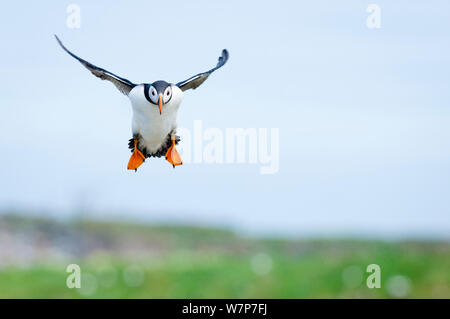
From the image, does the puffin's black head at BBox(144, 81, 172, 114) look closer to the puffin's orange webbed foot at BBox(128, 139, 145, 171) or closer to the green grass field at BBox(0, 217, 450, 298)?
the puffin's orange webbed foot at BBox(128, 139, 145, 171)

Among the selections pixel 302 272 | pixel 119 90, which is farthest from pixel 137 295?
pixel 119 90

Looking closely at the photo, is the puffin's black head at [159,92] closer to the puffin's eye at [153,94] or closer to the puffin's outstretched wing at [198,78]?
the puffin's eye at [153,94]

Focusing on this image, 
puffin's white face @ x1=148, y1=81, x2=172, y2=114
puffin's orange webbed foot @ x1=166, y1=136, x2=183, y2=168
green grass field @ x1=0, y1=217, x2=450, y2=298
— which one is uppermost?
puffin's white face @ x1=148, y1=81, x2=172, y2=114

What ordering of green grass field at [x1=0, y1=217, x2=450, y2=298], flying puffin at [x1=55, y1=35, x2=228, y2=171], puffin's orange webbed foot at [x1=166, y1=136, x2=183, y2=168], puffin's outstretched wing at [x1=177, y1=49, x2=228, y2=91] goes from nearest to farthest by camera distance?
puffin's orange webbed foot at [x1=166, y1=136, x2=183, y2=168]
flying puffin at [x1=55, y1=35, x2=228, y2=171]
puffin's outstretched wing at [x1=177, y1=49, x2=228, y2=91]
green grass field at [x1=0, y1=217, x2=450, y2=298]

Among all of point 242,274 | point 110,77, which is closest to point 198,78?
point 110,77

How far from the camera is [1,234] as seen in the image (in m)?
9.53

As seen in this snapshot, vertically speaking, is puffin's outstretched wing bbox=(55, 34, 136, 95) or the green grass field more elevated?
puffin's outstretched wing bbox=(55, 34, 136, 95)

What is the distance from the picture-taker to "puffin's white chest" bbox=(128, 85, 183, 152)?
78.8 inches

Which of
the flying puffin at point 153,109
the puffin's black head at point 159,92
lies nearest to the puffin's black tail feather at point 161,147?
the flying puffin at point 153,109

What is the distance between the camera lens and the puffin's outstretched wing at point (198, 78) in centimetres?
204

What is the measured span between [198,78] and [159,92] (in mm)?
229

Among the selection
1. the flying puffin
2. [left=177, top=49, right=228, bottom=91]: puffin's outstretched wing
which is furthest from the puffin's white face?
[left=177, top=49, right=228, bottom=91]: puffin's outstretched wing

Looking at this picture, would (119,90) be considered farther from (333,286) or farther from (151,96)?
(333,286)

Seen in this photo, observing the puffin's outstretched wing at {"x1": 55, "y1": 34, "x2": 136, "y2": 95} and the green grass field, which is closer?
the puffin's outstretched wing at {"x1": 55, "y1": 34, "x2": 136, "y2": 95}
